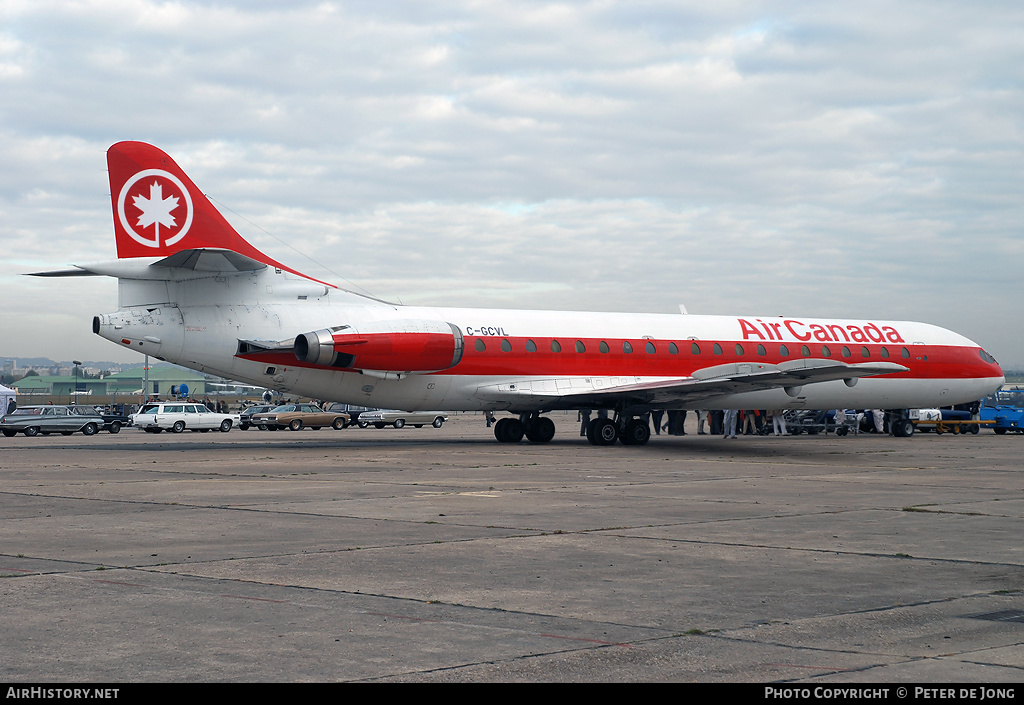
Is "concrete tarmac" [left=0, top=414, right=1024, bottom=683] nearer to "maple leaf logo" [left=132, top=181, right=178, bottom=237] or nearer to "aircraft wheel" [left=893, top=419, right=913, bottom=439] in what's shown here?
"maple leaf logo" [left=132, top=181, right=178, bottom=237]

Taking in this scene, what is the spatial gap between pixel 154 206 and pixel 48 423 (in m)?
22.3

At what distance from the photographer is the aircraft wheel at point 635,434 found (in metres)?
29.5

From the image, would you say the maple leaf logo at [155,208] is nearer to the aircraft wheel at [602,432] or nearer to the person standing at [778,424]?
the aircraft wheel at [602,432]

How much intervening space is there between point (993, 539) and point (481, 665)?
24.4ft

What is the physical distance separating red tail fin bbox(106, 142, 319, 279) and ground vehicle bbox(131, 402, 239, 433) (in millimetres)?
22690

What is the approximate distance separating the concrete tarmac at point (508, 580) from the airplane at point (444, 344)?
7.91 m

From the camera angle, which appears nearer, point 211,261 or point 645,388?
point 211,261

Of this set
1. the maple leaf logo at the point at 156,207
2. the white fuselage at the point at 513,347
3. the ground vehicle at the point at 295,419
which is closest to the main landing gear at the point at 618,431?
the white fuselage at the point at 513,347

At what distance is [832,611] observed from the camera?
688cm

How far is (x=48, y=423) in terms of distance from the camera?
42469mm

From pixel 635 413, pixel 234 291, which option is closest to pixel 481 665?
pixel 234 291

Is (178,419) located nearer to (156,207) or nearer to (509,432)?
(509,432)

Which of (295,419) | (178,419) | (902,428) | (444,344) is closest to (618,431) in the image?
(444,344)

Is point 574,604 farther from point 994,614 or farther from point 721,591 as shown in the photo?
point 994,614
